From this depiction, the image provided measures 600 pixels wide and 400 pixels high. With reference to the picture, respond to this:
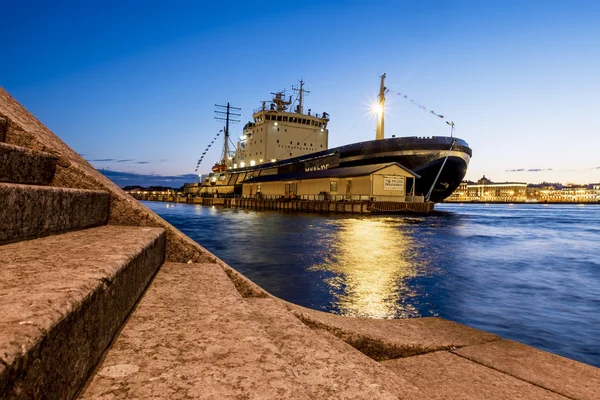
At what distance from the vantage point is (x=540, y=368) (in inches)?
93.0

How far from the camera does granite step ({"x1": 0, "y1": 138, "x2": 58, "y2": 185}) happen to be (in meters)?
1.78

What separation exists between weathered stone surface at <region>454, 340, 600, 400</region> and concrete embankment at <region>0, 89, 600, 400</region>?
0.5 inches

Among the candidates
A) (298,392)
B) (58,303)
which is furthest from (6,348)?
(298,392)

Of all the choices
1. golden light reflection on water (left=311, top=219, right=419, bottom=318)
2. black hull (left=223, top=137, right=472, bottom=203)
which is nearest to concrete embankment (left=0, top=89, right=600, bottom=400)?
golden light reflection on water (left=311, top=219, right=419, bottom=318)

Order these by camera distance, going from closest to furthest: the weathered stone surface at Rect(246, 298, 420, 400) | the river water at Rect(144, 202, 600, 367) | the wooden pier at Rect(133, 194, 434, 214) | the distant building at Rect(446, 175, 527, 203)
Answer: the weathered stone surface at Rect(246, 298, 420, 400) < the river water at Rect(144, 202, 600, 367) < the wooden pier at Rect(133, 194, 434, 214) < the distant building at Rect(446, 175, 527, 203)

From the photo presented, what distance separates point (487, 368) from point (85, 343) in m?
2.34

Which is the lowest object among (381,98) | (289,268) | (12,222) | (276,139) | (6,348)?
(289,268)

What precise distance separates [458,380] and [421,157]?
3234 centimetres

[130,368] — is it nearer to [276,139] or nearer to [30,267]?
[30,267]

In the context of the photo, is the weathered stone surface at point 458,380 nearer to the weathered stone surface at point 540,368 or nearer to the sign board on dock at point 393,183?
the weathered stone surface at point 540,368

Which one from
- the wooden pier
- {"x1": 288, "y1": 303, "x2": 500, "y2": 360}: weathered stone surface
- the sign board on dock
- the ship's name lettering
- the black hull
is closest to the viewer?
{"x1": 288, "y1": 303, "x2": 500, "y2": 360}: weathered stone surface

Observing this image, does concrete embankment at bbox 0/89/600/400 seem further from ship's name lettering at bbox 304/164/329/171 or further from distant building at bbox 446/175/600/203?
distant building at bbox 446/175/600/203

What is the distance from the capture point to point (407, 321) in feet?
10.6

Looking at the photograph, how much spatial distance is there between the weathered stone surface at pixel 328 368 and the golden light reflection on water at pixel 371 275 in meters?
3.48
